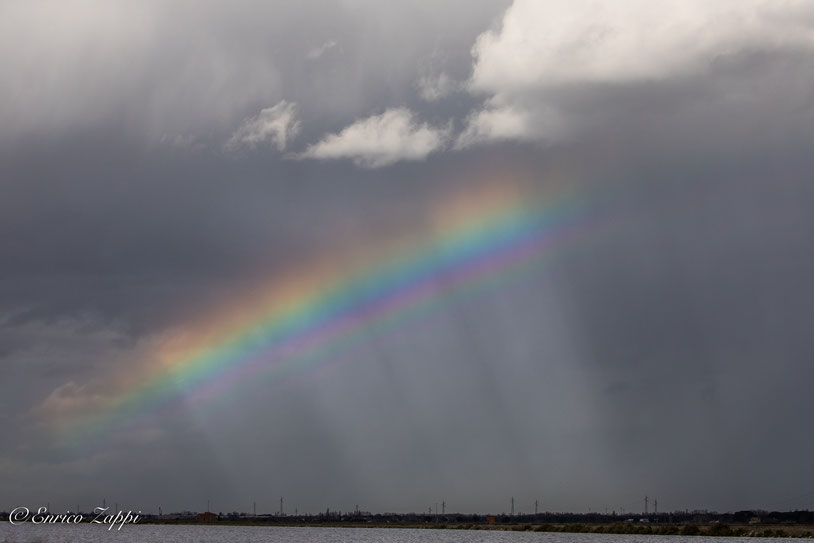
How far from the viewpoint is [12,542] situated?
528ft

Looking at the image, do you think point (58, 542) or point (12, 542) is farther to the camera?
→ point (58, 542)

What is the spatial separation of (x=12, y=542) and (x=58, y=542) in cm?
3233

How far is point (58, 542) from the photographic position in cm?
19200
